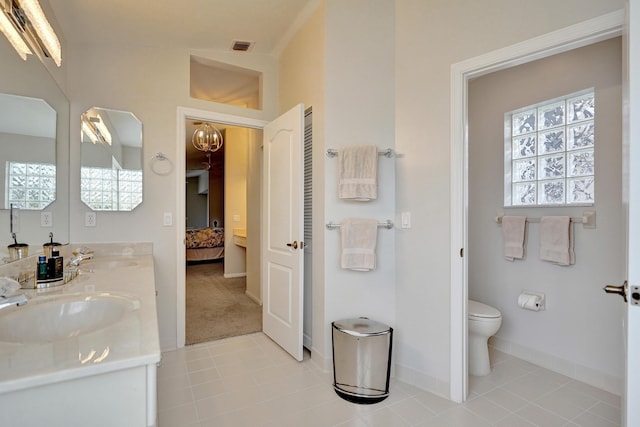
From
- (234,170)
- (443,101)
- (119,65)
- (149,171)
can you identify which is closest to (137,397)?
(443,101)

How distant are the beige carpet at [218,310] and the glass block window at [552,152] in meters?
2.79

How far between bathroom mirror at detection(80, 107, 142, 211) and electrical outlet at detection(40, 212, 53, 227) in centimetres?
54

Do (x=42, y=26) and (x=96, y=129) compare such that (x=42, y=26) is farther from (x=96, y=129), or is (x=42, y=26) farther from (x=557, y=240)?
(x=557, y=240)

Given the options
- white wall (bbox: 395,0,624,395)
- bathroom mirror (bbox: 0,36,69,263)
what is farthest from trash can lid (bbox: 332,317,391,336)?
bathroom mirror (bbox: 0,36,69,263)

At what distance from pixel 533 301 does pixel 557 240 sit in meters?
0.51

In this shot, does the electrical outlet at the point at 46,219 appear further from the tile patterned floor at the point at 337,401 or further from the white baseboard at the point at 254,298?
the white baseboard at the point at 254,298

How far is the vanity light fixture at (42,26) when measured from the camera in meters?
1.56

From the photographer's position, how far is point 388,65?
238 cm

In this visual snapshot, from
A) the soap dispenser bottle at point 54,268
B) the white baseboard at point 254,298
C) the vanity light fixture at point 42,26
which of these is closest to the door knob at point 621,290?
the soap dispenser bottle at point 54,268

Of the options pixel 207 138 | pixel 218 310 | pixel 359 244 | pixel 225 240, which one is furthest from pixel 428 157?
pixel 225 240

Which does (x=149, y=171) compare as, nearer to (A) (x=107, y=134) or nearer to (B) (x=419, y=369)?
(A) (x=107, y=134)

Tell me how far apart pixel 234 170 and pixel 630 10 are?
5.46 m

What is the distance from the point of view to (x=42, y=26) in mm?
1729

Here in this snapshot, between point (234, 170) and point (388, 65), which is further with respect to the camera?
point (234, 170)
